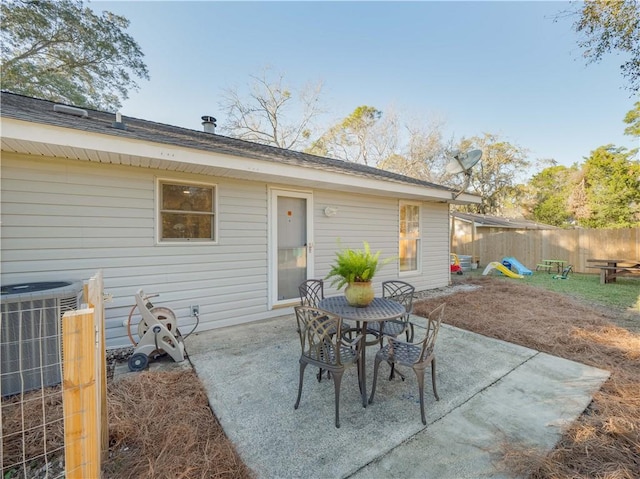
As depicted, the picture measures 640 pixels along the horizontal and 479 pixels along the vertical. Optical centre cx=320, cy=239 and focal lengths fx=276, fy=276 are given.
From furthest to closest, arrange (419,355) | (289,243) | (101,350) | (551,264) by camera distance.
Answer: (551,264), (289,243), (419,355), (101,350)

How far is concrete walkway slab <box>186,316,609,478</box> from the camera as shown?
183 centimetres

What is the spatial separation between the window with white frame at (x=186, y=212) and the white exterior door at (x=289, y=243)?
1.04m

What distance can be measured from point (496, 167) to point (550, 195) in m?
6.02

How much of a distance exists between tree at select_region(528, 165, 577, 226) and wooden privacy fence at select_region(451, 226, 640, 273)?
13590 mm

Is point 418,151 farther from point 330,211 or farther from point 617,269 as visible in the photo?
point 330,211

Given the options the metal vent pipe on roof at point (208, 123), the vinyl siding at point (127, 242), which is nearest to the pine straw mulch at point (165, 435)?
the vinyl siding at point (127, 242)

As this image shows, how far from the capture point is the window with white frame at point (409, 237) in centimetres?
704

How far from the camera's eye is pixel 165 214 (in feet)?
13.0

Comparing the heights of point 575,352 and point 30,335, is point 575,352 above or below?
below

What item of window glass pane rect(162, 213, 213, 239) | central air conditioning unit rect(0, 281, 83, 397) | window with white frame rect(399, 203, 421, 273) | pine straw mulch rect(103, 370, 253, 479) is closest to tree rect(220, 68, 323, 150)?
window with white frame rect(399, 203, 421, 273)

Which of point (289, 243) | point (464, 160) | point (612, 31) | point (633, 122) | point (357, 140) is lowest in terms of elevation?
point (289, 243)

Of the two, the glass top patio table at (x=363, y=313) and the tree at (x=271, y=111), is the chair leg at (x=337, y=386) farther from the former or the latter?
the tree at (x=271, y=111)

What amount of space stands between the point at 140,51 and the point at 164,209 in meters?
11.6

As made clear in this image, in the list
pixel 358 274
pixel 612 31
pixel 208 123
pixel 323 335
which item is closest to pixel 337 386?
pixel 323 335
